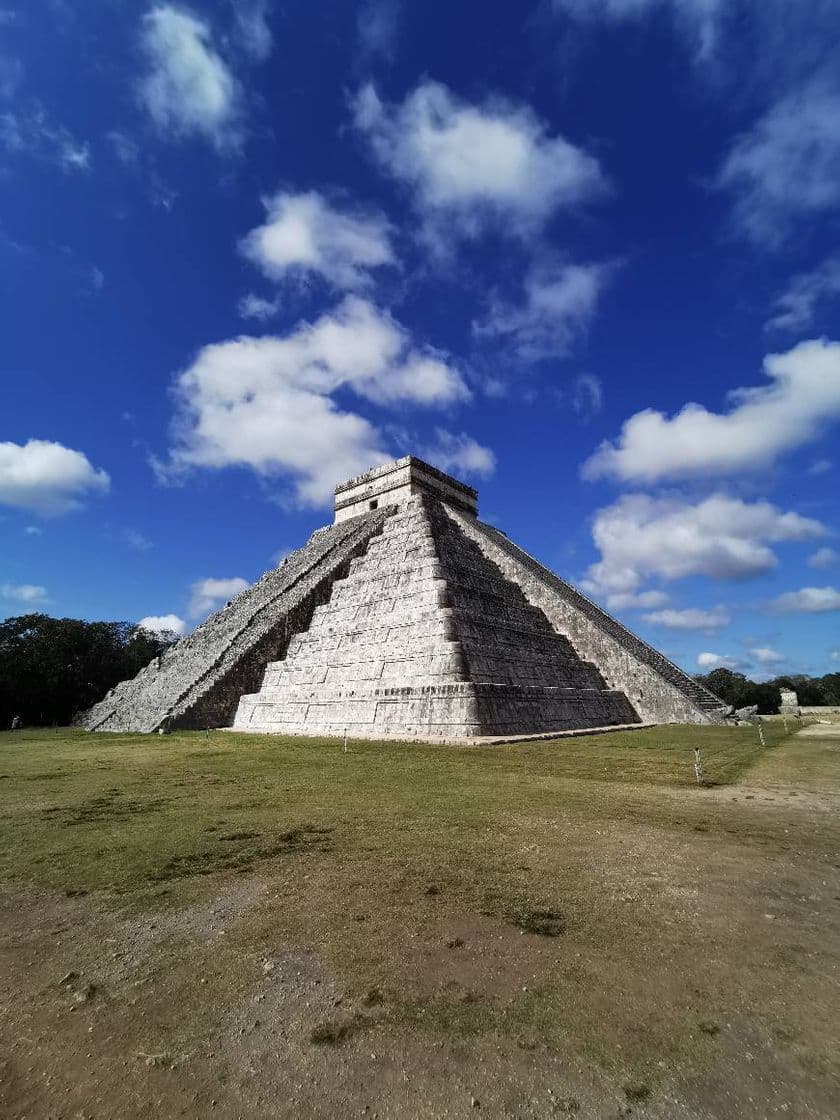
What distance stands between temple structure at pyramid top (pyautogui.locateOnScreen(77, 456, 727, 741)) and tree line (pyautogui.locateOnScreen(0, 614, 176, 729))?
17.3 feet

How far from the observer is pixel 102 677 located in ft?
118

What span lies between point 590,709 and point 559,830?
46.2 feet

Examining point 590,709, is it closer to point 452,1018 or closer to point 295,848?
point 295,848

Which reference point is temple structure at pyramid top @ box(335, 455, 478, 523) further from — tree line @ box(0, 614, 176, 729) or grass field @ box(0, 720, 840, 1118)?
grass field @ box(0, 720, 840, 1118)

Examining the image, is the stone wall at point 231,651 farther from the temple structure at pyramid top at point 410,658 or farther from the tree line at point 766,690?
the tree line at point 766,690

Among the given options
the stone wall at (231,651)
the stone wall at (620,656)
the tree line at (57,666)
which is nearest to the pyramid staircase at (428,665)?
the stone wall at (620,656)

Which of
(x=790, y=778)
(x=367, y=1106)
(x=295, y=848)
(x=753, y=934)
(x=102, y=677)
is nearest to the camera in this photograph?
(x=367, y=1106)

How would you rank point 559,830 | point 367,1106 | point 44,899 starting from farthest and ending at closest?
point 559,830, point 44,899, point 367,1106

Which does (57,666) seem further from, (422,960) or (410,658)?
(422,960)

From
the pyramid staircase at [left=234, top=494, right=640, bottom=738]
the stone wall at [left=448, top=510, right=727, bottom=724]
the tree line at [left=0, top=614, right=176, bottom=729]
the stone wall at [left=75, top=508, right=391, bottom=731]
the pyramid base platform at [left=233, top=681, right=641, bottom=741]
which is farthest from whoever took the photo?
the tree line at [left=0, top=614, right=176, bottom=729]

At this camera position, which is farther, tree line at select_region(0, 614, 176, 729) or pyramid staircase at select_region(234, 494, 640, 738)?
tree line at select_region(0, 614, 176, 729)

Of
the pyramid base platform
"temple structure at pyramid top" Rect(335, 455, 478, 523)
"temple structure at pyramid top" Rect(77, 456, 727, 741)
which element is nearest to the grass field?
the pyramid base platform

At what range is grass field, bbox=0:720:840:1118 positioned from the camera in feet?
7.61

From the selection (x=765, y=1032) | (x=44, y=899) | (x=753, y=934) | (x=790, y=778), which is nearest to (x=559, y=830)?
(x=753, y=934)
